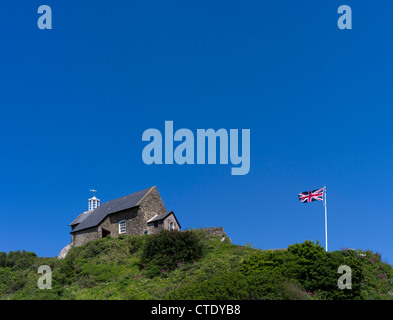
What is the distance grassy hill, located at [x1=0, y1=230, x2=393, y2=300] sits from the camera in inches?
635

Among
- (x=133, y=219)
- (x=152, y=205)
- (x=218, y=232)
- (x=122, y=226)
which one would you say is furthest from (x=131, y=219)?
(x=218, y=232)

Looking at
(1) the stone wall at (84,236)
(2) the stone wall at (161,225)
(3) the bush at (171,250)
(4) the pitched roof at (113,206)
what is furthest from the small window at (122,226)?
(3) the bush at (171,250)

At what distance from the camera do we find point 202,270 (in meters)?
21.8

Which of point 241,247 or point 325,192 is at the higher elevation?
point 325,192

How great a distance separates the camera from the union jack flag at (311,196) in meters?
32.1

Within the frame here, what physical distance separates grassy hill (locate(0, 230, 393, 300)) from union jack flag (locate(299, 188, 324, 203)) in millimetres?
6267

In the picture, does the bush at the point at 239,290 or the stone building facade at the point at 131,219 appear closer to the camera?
the bush at the point at 239,290

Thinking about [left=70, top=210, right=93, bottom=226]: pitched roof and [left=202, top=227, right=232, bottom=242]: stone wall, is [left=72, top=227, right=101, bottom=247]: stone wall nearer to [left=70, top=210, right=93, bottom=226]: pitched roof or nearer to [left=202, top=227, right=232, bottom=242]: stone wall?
[left=70, top=210, right=93, bottom=226]: pitched roof

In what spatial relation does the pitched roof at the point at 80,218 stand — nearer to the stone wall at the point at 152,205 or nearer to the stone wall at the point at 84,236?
the stone wall at the point at 84,236

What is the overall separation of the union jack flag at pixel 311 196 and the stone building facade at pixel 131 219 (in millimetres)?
16571
